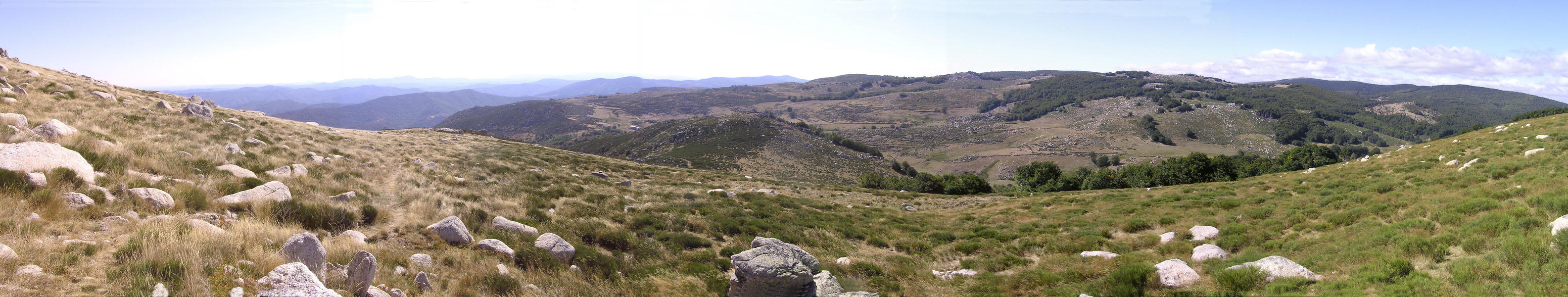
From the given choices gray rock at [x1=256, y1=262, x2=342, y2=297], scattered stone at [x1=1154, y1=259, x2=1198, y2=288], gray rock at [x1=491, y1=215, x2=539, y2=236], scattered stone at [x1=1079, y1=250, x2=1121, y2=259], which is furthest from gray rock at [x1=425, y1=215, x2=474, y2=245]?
scattered stone at [x1=1079, y1=250, x2=1121, y2=259]

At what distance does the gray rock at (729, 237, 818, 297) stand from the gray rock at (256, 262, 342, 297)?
508cm

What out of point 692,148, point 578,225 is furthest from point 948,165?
point 578,225

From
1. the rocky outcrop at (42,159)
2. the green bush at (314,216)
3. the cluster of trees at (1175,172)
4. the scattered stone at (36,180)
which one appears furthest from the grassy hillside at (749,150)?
the scattered stone at (36,180)

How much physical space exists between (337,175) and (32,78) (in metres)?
24.2

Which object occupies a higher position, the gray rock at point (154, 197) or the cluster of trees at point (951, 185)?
the gray rock at point (154, 197)

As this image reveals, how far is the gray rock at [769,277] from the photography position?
7.87 meters

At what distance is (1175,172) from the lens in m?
46.6

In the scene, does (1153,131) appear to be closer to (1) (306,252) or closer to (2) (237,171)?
(1) (306,252)

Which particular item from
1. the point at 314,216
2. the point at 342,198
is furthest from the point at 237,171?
the point at 314,216

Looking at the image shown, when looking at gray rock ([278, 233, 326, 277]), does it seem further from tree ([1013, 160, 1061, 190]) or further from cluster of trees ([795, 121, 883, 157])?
cluster of trees ([795, 121, 883, 157])

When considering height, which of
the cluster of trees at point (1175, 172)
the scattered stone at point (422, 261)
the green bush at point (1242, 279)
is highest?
the green bush at point (1242, 279)

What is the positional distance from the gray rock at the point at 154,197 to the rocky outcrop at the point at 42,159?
0.85 m

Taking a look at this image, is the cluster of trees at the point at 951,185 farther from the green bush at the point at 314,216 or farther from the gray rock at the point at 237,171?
the gray rock at the point at 237,171

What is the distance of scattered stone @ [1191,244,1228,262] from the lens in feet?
34.7
